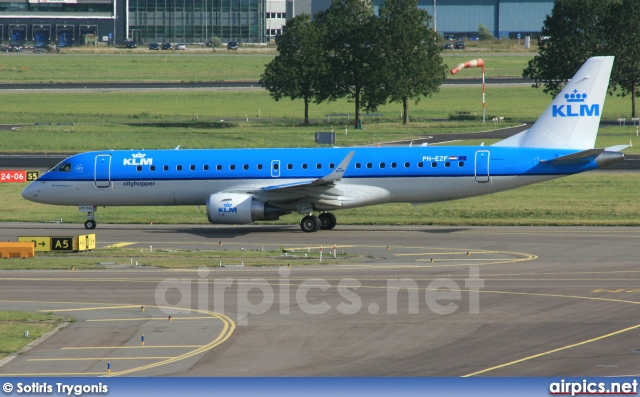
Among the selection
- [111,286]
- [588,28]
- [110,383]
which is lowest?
[111,286]

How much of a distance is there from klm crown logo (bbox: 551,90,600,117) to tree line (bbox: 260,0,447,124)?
51697mm

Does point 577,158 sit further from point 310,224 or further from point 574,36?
point 574,36

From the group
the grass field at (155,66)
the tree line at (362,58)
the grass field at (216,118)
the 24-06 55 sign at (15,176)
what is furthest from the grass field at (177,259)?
the grass field at (155,66)

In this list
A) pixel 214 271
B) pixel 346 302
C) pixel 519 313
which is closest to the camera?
pixel 519 313

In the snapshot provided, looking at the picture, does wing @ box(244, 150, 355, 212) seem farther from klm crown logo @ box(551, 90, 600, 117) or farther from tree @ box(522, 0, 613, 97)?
tree @ box(522, 0, 613, 97)

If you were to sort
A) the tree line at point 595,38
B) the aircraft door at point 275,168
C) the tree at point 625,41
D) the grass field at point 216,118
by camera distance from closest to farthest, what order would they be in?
the aircraft door at point 275,168
the grass field at point 216,118
the tree at point 625,41
the tree line at point 595,38

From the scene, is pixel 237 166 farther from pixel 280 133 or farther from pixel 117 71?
pixel 117 71

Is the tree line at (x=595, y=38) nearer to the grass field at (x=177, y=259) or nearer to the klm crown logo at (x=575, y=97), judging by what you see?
the klm crown logo at (x=575, y=97)

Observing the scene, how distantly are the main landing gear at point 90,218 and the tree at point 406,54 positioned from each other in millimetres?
53133

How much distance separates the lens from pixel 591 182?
62281mm

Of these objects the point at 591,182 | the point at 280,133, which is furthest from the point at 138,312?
the point at 280,133

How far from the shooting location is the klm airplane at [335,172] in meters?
47.0

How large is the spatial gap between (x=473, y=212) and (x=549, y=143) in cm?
776

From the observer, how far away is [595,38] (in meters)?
102
